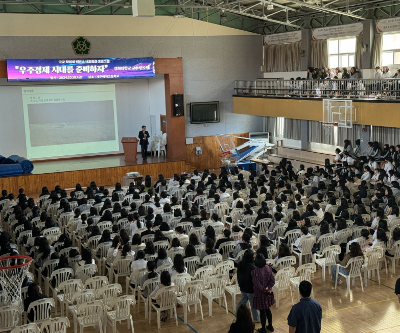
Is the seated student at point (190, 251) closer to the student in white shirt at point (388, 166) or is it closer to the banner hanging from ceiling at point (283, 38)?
the student in white shirt at point (388, 166)

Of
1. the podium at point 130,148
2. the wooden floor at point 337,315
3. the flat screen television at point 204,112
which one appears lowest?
the wooden floor at point 337,315

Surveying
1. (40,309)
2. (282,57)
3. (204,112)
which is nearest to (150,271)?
(40,309)

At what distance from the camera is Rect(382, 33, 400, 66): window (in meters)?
21.9

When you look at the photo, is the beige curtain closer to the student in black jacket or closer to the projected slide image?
the projected slide image

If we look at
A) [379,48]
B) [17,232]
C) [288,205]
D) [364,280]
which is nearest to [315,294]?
[364,280]

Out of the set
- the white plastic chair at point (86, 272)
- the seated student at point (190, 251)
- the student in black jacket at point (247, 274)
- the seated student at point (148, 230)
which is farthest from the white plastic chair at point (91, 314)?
→ the seated student at point (148, 230)

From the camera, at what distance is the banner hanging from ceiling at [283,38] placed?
26.2 metres

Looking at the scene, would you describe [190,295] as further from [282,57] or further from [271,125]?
[271,125]

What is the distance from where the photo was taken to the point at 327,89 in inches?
843

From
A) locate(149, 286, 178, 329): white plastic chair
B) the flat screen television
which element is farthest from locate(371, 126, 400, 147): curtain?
locate(149, 286, 178, 329): white plastic chair

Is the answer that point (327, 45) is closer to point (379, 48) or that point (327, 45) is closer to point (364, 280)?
point (379, 48)

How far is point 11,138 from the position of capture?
25344 mm

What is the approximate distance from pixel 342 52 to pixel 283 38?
3.69 m

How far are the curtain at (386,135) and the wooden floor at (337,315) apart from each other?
12.0 meters
